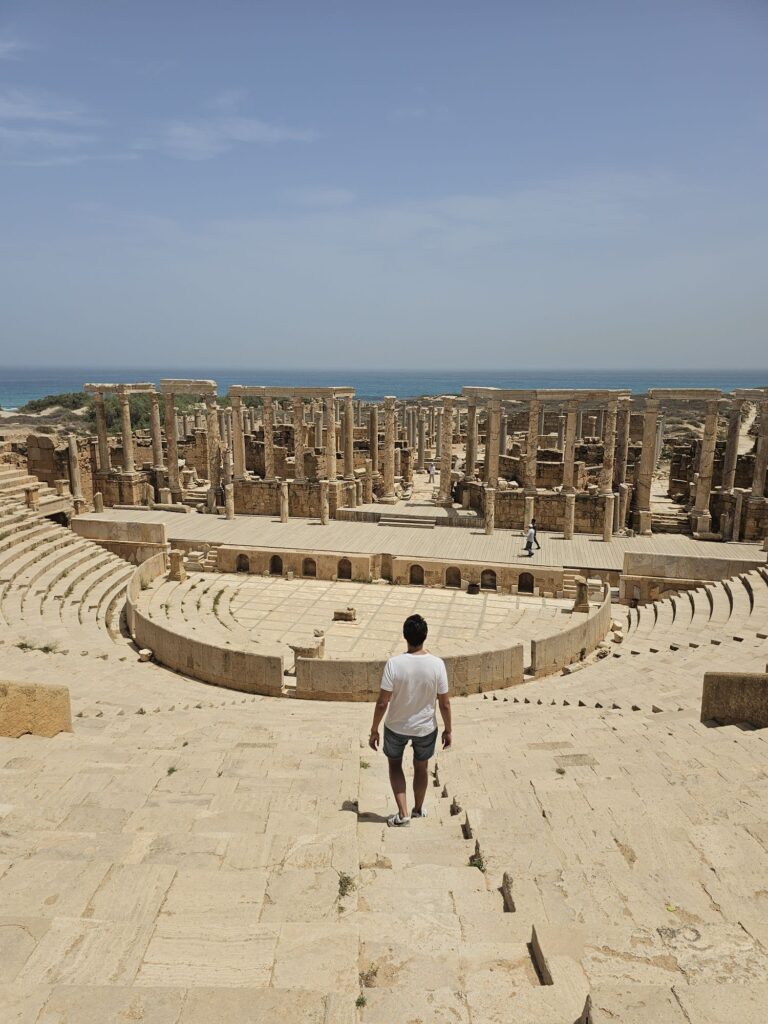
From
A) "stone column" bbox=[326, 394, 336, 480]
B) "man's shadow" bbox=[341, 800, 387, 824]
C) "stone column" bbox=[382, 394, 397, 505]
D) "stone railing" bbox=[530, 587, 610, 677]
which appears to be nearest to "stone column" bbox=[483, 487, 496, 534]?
"stone column" bbox=[382, 394, 397, 505]

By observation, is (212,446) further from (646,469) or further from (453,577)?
(646,469)

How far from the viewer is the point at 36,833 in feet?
18.6

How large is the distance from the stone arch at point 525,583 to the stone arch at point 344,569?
5.39 m

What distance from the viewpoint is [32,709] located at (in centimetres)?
869

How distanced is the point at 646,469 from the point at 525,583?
7248 mm

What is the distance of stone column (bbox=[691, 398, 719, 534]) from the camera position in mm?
23312

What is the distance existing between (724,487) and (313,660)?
59.5ft

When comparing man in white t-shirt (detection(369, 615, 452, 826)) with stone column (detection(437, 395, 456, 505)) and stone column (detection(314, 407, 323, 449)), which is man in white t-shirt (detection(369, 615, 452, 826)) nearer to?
stone column (detection(437, 395, 456, 505))

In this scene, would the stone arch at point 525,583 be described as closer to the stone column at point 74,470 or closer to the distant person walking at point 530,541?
the distant person walking at point 530,541

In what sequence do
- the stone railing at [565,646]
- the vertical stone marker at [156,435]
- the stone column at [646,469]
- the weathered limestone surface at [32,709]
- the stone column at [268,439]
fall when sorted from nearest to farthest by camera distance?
the weathered limestone surface at [32,709]
the stone railing at [565,646]
the stone column at [646,469]
the stone column at [268,439]
the vertical stone marker at [156,435]

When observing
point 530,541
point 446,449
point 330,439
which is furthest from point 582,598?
point 330,439

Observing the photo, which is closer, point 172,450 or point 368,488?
point 172,450

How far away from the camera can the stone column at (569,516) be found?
2367 cm

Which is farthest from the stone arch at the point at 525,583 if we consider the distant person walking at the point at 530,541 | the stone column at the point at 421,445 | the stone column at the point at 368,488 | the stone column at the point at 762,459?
the stone column at the point at 421,445
